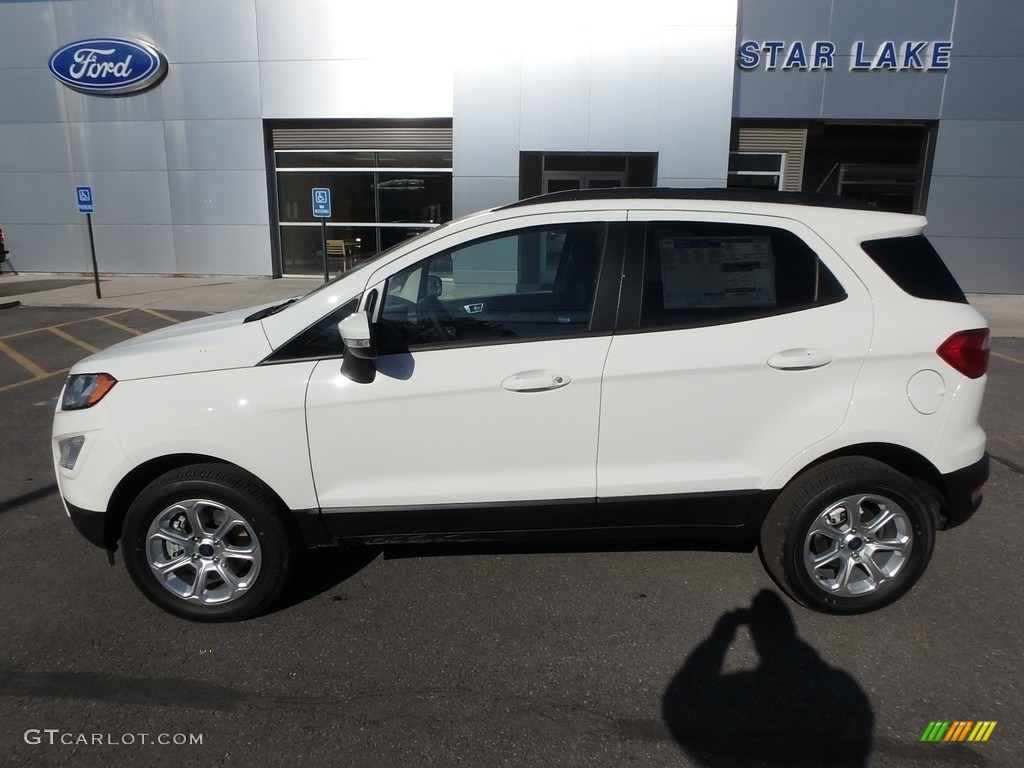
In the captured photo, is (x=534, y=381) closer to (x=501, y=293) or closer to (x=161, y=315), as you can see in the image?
(x=501, y=293)

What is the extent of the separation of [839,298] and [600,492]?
4.37 feet

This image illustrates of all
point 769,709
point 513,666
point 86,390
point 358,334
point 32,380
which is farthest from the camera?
point 32,380

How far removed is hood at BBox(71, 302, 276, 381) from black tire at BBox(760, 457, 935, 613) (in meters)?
2.40

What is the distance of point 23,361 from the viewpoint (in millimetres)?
8633

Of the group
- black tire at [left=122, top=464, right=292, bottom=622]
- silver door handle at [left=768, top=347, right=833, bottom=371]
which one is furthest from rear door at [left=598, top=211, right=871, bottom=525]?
black tire at [left=122, top=464, right=292, bottom=622]

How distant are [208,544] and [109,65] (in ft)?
58.6

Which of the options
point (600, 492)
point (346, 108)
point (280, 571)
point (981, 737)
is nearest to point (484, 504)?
point (600, 492)

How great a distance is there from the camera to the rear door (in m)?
3.03

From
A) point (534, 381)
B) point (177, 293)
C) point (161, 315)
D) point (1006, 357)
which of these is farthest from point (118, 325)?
point (1006, 357)

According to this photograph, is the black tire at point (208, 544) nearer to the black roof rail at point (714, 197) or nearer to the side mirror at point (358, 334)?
the side mirror at point (358, 334)

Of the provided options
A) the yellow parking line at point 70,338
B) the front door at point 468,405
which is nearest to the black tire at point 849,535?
the front door at point 468,405

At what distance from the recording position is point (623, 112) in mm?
14070

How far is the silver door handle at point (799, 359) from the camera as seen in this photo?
3.03 meters

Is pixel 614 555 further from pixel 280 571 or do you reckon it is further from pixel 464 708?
pixel 280 571
